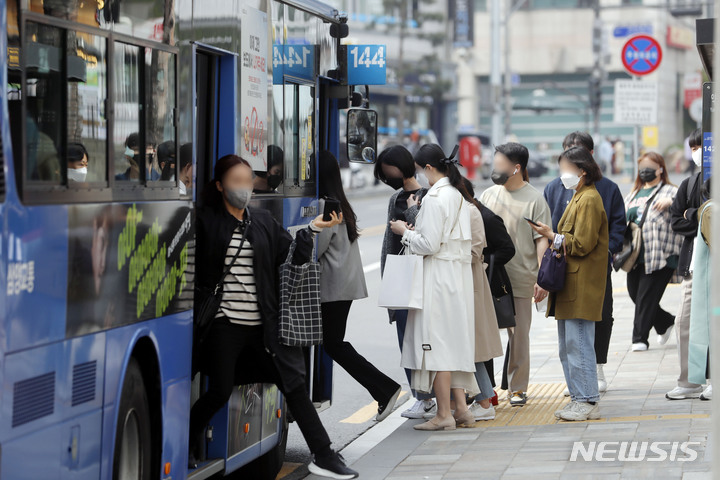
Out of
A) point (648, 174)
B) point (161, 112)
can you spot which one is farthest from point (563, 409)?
point (161, 112)

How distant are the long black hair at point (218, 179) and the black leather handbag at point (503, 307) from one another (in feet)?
9.63

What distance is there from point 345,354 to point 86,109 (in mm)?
3795

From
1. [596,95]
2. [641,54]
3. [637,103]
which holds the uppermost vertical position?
[596,95]

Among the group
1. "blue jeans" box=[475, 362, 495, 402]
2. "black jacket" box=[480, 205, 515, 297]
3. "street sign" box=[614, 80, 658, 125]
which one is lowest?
"blue jeans" box=[475, 362, 495, 402]

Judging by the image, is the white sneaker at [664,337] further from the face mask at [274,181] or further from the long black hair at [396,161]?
the face mask at [274,181]

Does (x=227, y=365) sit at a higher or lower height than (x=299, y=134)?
lower

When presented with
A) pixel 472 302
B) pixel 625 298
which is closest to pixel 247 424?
pixel 472 302

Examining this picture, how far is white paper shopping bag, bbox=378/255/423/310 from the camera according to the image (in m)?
7.92

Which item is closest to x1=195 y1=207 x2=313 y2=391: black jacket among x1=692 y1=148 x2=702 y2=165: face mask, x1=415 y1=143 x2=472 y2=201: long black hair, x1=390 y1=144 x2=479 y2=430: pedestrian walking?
x1=390 y1=144 x2=479 y2=430: pedestrian walking

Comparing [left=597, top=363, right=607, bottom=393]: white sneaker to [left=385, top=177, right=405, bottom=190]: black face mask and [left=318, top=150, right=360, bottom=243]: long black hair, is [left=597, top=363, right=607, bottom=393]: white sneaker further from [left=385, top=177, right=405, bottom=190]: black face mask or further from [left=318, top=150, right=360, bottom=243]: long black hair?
[left=318, top=150, right=360, bottom=243]: long black hair

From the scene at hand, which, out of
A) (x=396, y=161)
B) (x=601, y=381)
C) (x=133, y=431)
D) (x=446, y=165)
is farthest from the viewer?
(x=601, y=381)

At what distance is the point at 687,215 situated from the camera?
8.89 meters

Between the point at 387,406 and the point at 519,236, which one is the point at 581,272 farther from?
the point at 387,406

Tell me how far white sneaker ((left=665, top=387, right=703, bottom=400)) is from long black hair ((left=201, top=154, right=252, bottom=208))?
4232 millimetres
